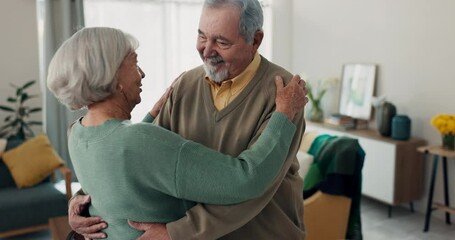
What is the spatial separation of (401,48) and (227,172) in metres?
3.84

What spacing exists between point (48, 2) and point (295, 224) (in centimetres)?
445

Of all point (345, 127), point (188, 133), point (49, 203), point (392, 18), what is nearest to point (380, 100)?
A: point (345, 127)

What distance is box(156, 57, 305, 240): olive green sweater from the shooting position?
108cm

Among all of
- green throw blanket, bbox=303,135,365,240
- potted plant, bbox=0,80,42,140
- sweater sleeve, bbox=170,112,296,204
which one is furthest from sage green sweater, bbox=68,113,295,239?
potted plant, bbox=0,80,42,140

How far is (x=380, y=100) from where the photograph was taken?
4457mm

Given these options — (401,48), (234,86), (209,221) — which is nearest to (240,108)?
(234,86)

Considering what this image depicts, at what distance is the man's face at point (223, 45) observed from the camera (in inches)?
48.0

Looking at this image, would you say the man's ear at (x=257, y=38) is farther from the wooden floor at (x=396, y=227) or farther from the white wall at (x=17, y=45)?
the white wall at (x=17, y=45)

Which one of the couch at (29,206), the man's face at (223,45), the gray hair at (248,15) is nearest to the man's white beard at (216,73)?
the man's face at (223,45)

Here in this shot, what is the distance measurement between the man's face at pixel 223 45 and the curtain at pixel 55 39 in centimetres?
388

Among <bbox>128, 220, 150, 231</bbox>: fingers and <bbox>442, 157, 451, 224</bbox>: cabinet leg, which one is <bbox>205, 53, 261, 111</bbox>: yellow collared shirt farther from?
<bbox>442, 157, 451, 224</bbox>: cabinet leg

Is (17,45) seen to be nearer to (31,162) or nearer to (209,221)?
(31,162)

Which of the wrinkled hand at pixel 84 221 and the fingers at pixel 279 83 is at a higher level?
the fingers at pixel 279 83

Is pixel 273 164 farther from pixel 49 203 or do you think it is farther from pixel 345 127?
pixel 345 127
